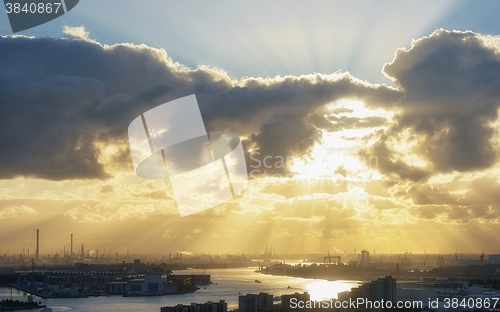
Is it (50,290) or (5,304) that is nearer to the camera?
(5,304)

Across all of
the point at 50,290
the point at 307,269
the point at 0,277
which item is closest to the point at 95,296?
the point at 50,290

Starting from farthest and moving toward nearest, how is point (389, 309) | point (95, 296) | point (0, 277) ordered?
point (0, 277) → point (95, 296) → point (389, 309)

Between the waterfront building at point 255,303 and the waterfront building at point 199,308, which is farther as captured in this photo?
the waterfront building at point 255,303

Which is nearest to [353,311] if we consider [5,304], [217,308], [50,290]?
[217,308]

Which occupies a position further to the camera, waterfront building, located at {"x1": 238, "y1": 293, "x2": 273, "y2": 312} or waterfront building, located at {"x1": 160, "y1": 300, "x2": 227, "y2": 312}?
waterfront building, located at {"x1": 238, "y1": 293, "x2": 273, "y2": 312}

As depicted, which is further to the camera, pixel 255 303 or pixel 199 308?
pixel 255 303

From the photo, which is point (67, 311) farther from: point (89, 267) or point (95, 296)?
point (89, 267)

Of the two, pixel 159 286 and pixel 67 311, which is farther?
pixel 159 286

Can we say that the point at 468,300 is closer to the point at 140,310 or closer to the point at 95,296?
the point at 140,310

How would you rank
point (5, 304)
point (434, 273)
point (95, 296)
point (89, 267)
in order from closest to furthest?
point (5, 304), point (95, 296), point (434, 273), point (89, 267)

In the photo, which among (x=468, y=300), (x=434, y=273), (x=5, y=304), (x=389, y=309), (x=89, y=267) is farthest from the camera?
(x=89, y=267)
